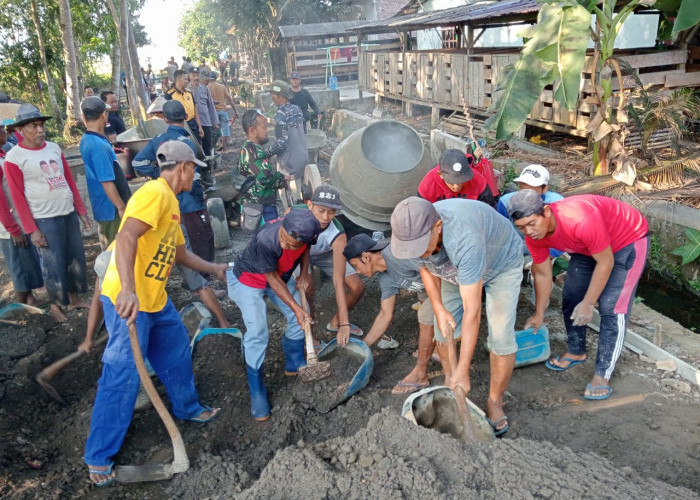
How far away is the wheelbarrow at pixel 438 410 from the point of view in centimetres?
313

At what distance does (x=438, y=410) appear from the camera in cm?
332

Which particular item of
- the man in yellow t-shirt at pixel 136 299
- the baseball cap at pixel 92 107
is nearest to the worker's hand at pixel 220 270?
the man in yellow t-shirt at pixel 136 299

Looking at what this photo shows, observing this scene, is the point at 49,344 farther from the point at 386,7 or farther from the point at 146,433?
the point at 386,7

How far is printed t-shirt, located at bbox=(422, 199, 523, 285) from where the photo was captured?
2.85 meters

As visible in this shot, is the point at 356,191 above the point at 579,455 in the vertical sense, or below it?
above

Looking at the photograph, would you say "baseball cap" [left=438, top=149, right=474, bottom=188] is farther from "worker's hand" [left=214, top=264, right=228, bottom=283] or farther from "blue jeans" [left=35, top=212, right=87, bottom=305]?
"blue jeans" [left=35, top=212, right=87, bottom=305]

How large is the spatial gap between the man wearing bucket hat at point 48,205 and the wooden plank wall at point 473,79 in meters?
4.48

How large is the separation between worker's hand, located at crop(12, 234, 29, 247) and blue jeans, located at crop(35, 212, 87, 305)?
167 mm

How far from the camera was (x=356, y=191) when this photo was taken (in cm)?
580

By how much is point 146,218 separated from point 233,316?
240 cm

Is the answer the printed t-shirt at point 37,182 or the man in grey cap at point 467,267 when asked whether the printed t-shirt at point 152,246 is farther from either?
the printed t-shirt at point 37,182

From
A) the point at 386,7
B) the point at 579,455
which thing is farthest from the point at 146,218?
the point at 386,7

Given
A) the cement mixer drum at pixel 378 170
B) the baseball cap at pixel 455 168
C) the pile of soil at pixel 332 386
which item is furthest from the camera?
the cement mixer drum at pixel 378 170

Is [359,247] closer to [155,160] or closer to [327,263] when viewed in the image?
[327,263]
